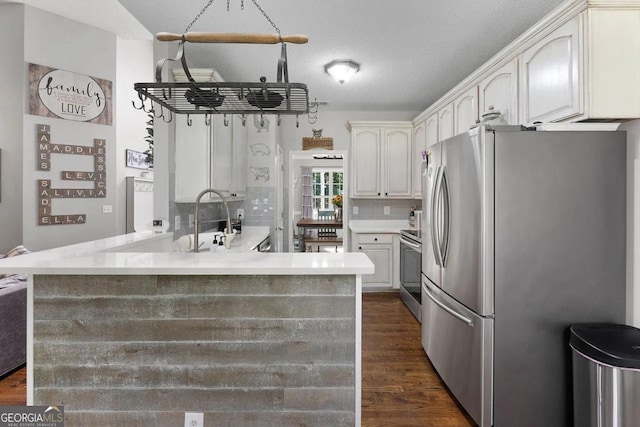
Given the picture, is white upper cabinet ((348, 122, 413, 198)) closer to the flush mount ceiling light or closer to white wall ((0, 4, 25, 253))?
the flush mount ceiling light

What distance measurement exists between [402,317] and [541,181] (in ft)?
7.79

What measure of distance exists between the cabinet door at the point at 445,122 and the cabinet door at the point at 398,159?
3.01ft

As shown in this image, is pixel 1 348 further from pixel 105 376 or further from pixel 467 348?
pixel 467 348

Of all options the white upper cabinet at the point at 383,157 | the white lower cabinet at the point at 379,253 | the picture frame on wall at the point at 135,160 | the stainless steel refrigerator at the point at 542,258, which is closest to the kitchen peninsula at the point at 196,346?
the stainless steel refrigerator at the point at 542,258

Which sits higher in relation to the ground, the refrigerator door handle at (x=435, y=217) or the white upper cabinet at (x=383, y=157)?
the white upper cabinet at (x=383, y=157)

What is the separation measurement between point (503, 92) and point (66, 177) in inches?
186

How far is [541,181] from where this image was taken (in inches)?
73.5

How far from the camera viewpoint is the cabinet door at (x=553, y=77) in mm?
1844

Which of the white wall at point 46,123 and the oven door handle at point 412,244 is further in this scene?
the white wall at point 46,123

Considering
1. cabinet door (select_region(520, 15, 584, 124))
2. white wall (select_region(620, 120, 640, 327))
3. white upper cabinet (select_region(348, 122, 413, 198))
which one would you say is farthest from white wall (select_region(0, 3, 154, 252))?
white wall (select_region(620, 120, 640, 327))

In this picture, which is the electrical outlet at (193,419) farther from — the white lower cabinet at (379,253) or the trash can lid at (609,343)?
the white lower cabinet at (379,253)

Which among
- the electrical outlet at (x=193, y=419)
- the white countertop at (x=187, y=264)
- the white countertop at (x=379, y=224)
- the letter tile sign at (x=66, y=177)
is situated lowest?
the electrical outlet at (x=193, y=419)

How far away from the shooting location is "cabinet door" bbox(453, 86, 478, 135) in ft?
10.1

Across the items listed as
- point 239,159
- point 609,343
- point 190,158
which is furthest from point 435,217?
point 239,159
